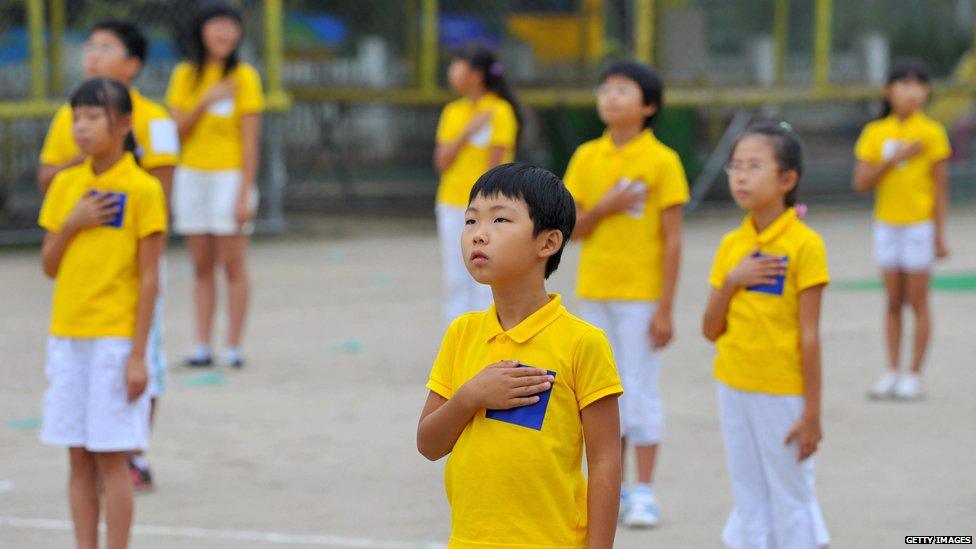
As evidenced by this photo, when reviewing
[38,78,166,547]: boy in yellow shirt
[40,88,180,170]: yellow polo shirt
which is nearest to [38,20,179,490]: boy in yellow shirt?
[40,88,180,170]: yellow polo shirt

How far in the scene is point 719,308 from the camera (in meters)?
4.57

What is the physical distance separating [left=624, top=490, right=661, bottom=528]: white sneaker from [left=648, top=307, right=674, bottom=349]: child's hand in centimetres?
55

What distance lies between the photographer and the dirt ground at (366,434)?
538cm

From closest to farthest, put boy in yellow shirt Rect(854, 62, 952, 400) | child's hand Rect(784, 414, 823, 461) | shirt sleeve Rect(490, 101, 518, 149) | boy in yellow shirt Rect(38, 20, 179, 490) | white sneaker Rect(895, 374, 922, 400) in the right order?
1. child's hand Rect(784, 414, 823, 461)
2. boy in yellow shirt Rect(38, 20, 179, 490)
3. white sneaker Rect(895, 374, 922, 400)
4. boy in yellow shirt Rect(854, 62, 952, 400)
5. shirt sleeve Rect(490, 101, 518, 149)

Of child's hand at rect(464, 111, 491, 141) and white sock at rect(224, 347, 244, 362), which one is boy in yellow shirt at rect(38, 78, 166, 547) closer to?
child's hand at rect(464, 111, 491, 141)

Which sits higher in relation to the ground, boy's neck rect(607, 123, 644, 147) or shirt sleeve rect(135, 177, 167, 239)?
boy's neck rect(607, 123, 644, 147)

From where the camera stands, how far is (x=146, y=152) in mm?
5949

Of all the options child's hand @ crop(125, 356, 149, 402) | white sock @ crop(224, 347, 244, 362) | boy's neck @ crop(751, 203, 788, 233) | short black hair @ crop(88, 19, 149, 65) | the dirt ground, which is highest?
short black hair @ crop(88, 19, 149, 65)

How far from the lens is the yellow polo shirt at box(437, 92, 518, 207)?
25.4 feet

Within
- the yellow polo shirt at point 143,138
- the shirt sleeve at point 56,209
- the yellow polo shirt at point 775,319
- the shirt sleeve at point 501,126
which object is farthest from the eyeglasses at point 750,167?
the shirt sleeve at point 501,126

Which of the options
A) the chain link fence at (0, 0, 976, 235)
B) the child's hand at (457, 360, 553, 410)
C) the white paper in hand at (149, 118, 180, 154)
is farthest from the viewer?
the chain link fence at (0, 0, 976, 235)

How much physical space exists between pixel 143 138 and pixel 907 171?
3930 mm

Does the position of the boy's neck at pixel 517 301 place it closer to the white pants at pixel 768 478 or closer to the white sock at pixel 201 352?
the white pants at pixel 768 478

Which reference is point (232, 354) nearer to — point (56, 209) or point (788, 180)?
point (56, 209)
